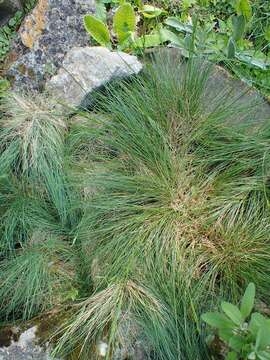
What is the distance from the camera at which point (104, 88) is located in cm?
229

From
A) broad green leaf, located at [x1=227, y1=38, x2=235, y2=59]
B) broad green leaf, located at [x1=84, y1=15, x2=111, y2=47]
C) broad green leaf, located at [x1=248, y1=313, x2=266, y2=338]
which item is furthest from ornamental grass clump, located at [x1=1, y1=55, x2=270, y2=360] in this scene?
broad green leaf, located at [x1=248, y1=313, x2=266, y2=338]

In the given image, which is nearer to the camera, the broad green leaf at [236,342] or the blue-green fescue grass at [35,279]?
the broad green leaf at [236,342]

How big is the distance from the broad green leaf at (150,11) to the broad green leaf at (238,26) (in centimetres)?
43

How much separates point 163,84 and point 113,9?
70 centimetres

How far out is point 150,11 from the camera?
2.53m

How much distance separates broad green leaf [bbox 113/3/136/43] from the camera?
236cm

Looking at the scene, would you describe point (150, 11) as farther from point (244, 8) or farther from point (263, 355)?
point (263, 355)

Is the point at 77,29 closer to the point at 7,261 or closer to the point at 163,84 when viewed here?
the point at 163,84

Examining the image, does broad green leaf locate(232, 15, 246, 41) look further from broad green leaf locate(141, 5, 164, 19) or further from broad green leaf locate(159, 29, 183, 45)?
broad green leaf locate(141, 5, 164, 19)

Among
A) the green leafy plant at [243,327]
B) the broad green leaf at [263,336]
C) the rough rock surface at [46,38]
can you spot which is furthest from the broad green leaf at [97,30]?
the broad green leaf at [263,336]

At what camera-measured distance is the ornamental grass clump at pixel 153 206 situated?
68.7 inches

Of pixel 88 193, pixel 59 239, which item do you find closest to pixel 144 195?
pixel 88 193

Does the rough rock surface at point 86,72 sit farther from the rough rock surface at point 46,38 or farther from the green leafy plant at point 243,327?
the green leafy plant at point 243,327

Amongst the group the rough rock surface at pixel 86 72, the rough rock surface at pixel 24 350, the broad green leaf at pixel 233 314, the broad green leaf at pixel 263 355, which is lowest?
the rough rock surface at pixel 24 350
